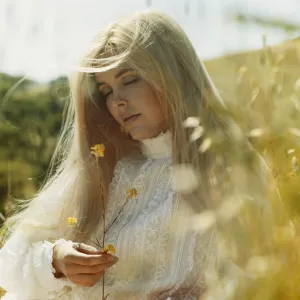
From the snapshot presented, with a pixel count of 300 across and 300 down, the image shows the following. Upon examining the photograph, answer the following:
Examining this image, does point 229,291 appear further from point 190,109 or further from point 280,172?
point 190,109

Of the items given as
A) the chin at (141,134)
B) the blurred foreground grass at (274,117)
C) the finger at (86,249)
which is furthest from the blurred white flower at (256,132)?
the chin at (141,134)

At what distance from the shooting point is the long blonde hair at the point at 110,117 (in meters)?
1.66

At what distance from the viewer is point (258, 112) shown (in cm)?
41

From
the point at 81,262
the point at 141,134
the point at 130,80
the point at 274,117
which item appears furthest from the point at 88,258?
the point at 274,117

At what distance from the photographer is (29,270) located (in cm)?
170

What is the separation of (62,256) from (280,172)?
48.9 inches

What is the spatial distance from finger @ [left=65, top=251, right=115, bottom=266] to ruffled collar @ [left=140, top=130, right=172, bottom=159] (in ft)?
1.28

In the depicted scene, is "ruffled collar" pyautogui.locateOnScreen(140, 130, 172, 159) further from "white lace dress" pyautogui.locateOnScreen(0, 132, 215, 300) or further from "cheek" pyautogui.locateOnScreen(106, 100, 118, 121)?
"cheek" pyautogui.locateOnScreen(106, 100, 118, 121)

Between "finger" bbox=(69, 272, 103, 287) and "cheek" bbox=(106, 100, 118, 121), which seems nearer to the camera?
"finger" bbox=(69, 272, 103, 287)

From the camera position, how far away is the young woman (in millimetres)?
1565

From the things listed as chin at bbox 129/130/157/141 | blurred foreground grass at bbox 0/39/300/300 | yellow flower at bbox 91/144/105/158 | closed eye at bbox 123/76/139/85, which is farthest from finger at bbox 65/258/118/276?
blurred foreground grass at bbox 0/39/300/300

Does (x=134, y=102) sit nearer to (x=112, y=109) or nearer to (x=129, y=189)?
(x=112, y=109)

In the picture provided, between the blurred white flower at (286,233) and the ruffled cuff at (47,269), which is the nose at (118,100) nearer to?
the ruffled cuff at (47,269)

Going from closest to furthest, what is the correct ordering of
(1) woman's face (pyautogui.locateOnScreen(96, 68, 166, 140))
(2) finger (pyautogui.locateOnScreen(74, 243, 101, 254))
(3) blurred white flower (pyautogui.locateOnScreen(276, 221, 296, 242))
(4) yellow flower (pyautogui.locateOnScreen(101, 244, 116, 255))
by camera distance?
(3) blurred white flower (pyautogui.locateOnScreen(276, 221, 296, 242)) → (4) yellow flower (pyautogui.locateOnScreen(101, 244, 116, 255)) → (2) finger (pyautogui.locateOnScreen(74, 243, 101, 254)) → (1) woman's face (pyautogui.locateOnScreen(96, 68, 166, 140))
